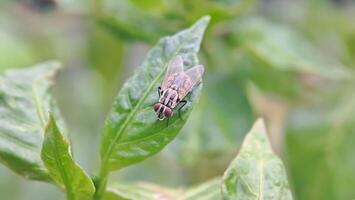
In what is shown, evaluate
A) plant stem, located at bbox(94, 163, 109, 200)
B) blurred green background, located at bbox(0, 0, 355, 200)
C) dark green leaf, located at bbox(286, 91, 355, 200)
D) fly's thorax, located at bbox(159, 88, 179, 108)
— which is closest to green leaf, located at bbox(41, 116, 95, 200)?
plant stem, located at bbox(94, 163, 109, 200)

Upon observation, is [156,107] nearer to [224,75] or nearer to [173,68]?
[173,68]

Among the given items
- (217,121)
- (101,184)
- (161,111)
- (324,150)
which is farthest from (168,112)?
(324,150)

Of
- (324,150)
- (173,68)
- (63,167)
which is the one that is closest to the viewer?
(63,167)

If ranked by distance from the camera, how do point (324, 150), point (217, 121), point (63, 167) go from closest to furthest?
point (63, 167) < point (217, 121) < point (324, 150)

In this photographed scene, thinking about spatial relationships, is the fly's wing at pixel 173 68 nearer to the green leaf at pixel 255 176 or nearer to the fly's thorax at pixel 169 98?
the fly's thorax at pixel 169 98

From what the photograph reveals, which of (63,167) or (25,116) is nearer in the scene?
(63,167)

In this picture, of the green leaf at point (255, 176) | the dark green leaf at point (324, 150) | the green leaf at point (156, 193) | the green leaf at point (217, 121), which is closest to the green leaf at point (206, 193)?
the green leaf at point (156, 193)

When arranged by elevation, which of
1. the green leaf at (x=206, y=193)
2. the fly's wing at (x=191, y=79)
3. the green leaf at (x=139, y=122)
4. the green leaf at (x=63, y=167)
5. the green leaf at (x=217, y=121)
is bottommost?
the green leaf at (x=63, y=167)
